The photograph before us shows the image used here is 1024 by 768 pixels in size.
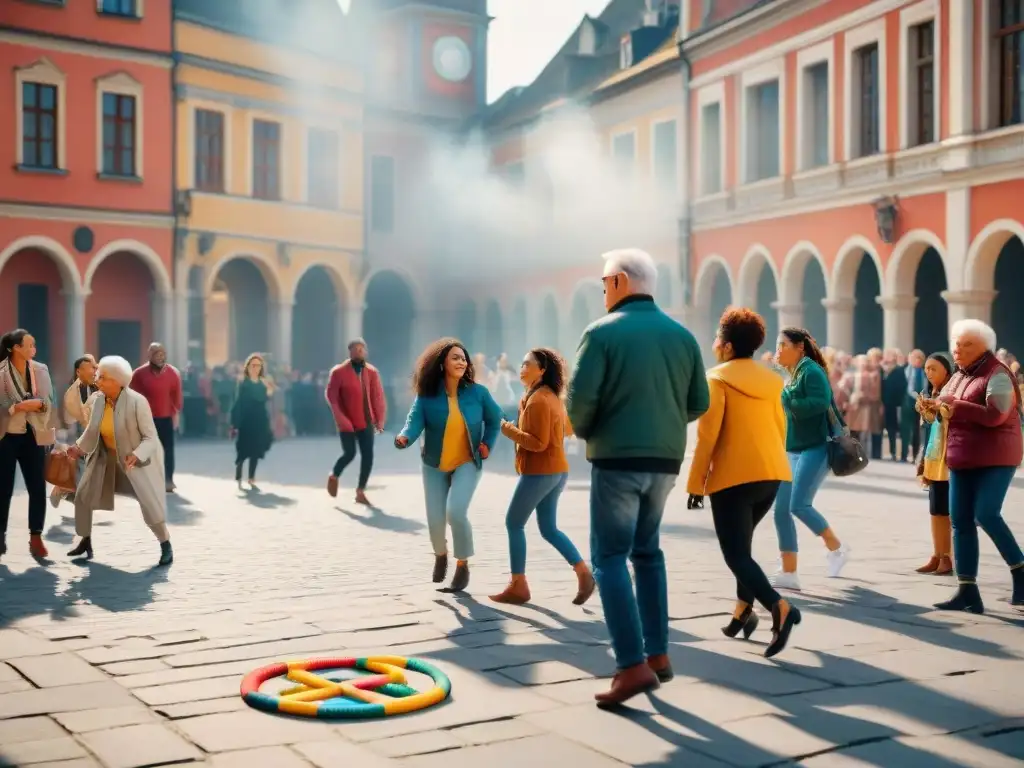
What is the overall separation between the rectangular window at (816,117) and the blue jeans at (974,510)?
22.0m

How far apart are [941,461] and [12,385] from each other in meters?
6.48

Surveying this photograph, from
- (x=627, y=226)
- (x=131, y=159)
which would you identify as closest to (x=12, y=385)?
(x=131, y=159)

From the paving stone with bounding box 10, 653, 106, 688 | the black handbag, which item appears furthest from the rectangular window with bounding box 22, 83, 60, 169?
the paving stone with bounding box 10, 653, 106, 688

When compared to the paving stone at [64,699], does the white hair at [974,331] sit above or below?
above

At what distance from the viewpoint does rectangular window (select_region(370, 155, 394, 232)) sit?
140 ft

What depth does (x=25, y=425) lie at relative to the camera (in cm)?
1112

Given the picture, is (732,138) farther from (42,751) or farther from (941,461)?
(42,751)

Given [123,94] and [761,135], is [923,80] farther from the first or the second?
[123,94]

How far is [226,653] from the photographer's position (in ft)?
23.8

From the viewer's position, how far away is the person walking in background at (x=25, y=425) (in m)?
11.0

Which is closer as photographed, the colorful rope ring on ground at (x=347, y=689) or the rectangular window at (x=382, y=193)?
the colorful rope ring on ground at (x=347, y=689)

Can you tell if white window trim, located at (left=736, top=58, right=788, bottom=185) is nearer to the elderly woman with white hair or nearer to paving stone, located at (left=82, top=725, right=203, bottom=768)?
the elderly woman with white hair

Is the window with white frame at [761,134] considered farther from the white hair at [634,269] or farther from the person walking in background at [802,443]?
the white hair at [634,269]

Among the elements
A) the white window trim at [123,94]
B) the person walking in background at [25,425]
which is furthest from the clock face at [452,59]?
the person walking in background at [25,425]
